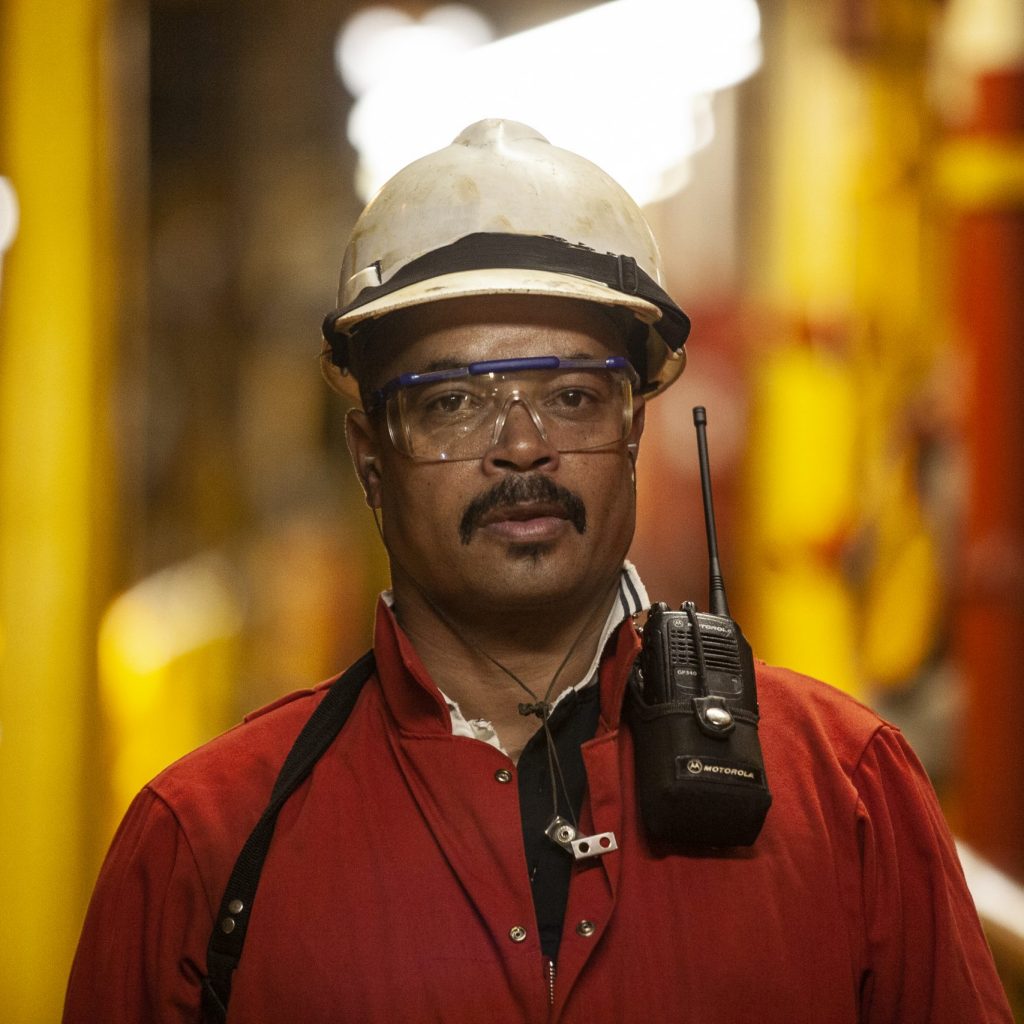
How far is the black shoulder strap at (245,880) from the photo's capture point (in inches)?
64.9

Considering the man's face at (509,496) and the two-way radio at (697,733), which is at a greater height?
the man's face at (509,496)

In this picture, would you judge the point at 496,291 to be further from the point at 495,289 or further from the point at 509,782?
the point at 509,782

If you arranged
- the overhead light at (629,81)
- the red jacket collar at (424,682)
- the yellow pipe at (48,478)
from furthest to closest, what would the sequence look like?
the overhead light at (629,81) < the yellow pipe at (48,478) < the red jacket collar at (424,682)

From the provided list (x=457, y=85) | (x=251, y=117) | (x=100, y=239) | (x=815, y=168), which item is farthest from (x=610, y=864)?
(x=251, y=117)

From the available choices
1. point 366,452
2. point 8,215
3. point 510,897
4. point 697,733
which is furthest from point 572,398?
point 8,215

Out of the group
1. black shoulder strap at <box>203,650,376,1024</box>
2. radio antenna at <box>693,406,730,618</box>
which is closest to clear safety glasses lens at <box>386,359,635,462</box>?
radio antenna at <box>693,406,730,618</box>

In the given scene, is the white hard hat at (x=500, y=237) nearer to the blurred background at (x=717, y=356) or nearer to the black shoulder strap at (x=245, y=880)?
the black shoulder strap at (x=245, y=880)

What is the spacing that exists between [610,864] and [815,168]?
11.3 ft

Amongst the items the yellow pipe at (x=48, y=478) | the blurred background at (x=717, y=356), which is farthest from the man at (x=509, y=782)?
the yellow pipe at (x=48, y=478)

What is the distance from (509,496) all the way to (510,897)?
515 mm

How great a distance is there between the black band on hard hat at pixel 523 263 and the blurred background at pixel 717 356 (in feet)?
3.92

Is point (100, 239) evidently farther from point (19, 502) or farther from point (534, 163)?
point (534, 163)

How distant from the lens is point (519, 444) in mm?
1813

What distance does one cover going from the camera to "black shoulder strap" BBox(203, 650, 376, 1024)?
165cm
